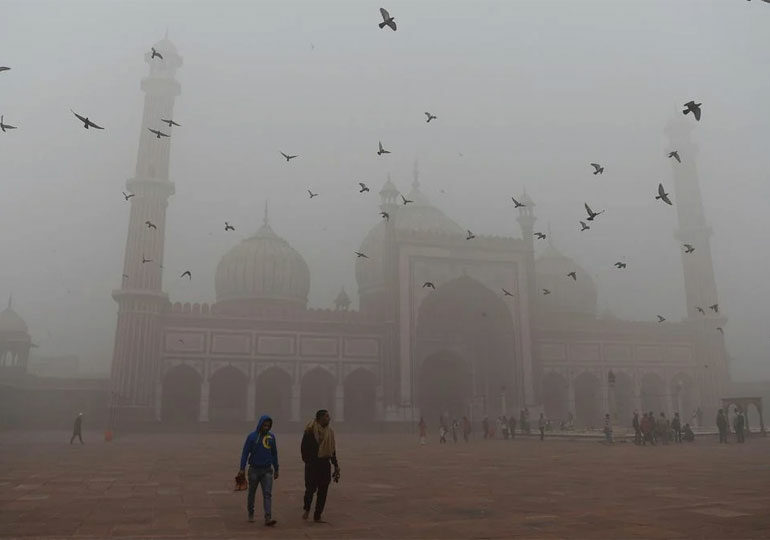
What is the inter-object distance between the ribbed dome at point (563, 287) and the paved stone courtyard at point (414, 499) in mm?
27636

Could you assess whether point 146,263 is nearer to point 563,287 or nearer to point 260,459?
point 260,459

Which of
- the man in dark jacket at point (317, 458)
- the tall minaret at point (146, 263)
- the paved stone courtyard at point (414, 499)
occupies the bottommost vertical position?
the paved stone courtyard at point (414, 499)

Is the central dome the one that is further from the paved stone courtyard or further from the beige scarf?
the beige scarf

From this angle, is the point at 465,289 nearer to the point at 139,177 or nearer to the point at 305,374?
the point at 305,374

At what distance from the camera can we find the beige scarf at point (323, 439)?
560cm

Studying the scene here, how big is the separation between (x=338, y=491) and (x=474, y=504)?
6.50 ft

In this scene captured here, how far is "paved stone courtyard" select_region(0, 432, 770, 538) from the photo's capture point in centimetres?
509

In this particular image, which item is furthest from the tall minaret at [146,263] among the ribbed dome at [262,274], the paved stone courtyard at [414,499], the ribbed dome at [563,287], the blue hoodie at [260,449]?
the ribbed dome at [563,287]

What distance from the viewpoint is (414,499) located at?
688cm

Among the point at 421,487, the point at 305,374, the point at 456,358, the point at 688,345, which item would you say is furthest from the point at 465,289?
the point at 421,487

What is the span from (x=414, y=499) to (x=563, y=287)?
115 feet

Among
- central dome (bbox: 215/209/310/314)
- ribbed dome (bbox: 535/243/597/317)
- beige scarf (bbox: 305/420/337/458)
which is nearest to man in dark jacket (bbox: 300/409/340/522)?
beige scarf (bbox: 305/420/337/458)

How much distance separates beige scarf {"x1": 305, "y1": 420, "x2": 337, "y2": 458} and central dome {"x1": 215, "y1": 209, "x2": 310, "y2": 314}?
27.9 meters

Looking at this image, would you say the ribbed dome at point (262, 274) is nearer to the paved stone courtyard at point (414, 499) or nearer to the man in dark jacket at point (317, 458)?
the paved stone courtyard at point (414, 499)
